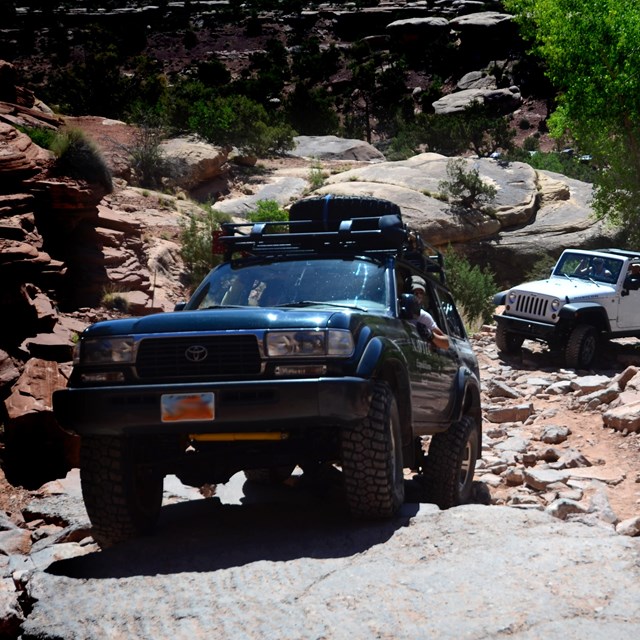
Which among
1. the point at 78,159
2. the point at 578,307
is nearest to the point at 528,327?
the point at 578,307

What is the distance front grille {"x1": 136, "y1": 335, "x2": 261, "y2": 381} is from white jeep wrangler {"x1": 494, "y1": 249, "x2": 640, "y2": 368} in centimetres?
1233

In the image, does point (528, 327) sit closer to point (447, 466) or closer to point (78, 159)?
point (78, 159)

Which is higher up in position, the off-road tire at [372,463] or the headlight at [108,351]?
the headlight at [108,351]

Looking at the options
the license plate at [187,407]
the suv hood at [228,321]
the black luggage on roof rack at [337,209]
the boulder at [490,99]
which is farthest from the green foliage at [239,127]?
the boulder at [490,99]

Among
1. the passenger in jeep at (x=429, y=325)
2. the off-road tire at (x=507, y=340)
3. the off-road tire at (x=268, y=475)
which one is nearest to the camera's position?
the passenger in jeep at (x=429, y=325)

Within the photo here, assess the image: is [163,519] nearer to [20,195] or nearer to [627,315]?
[20,195]

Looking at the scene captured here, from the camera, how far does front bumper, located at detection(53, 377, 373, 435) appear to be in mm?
5180

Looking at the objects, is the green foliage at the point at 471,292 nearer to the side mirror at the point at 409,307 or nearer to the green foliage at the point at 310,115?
the side mirror at the point at 409,307

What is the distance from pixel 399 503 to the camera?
18.5ft

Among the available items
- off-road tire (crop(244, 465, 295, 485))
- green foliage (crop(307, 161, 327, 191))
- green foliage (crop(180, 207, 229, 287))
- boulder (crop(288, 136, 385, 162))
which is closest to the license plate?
off-road tire (crop(244, 465, 295, 485))

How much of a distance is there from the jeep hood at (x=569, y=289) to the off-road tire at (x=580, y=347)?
605mm

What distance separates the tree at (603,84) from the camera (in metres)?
25.7

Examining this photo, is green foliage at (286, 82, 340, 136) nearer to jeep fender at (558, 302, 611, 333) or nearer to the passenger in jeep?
jeep fender at (558, 302, 611, 333)

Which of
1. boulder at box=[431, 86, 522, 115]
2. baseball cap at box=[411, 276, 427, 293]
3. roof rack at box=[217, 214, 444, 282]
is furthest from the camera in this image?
boulder at box=[431, 86, 522, 115]
